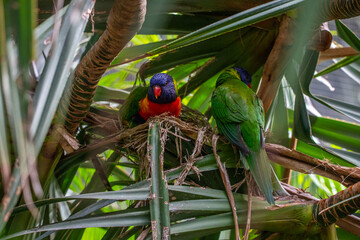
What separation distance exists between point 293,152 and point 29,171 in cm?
104

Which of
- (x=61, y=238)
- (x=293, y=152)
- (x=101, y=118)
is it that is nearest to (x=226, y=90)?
(x=293, y=152)

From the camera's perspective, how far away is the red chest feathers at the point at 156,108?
6.47ft

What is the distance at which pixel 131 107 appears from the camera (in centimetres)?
197

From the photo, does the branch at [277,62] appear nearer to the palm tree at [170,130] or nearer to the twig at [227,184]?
the palm tree at [170,130]

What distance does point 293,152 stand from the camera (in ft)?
4.26

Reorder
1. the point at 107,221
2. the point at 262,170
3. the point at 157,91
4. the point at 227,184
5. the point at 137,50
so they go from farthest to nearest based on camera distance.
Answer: the point at 157,91
the point at 137,50
the point at 262,170
the point at 227,184
the point at 107,221

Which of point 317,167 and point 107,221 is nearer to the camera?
point 107,221

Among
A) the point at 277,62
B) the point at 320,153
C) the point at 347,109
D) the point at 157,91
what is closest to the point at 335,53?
the point at 347,109

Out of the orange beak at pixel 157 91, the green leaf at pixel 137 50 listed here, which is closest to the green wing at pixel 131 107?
the orange beak at pixel 157 91

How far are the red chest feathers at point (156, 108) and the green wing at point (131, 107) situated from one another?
0.09 feet

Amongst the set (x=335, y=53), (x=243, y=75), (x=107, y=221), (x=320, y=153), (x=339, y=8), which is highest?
(x=335, y=53)

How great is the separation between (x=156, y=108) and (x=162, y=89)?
10 cm

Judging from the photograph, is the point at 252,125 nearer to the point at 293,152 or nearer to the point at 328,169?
the point at 293,152

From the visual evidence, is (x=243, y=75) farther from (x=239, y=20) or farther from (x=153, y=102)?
(x=239, y=20)
